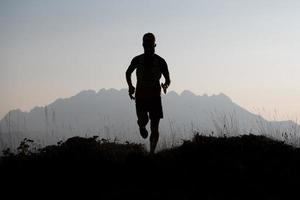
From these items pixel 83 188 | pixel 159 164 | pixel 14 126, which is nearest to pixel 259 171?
pixel 159 164

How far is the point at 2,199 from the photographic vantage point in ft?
30.8

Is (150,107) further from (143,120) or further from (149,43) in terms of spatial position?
(149,43)

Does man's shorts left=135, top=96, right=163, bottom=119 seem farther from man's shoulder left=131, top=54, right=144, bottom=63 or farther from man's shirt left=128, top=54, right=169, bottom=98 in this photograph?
man's shoulder left=131, top=54, right=144, bottom=63

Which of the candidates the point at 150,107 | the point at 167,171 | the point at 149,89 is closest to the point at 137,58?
the point at 149,89

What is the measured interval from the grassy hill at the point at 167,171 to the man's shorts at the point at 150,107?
106 cm

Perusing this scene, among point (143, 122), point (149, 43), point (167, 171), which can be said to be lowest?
point (167, 171)

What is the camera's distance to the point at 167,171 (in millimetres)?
10305

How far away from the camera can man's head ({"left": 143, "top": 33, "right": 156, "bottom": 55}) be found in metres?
12.4

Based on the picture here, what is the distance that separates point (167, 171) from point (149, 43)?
3.64m

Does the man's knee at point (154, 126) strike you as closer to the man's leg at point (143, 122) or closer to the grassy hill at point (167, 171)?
the man's leg at point (143, 122)

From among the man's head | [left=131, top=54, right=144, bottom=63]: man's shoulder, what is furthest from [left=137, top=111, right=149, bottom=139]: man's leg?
the man's head

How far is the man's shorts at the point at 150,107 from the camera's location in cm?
1252

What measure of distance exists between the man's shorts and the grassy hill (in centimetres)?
106

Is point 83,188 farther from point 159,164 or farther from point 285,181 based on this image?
point 285,181
